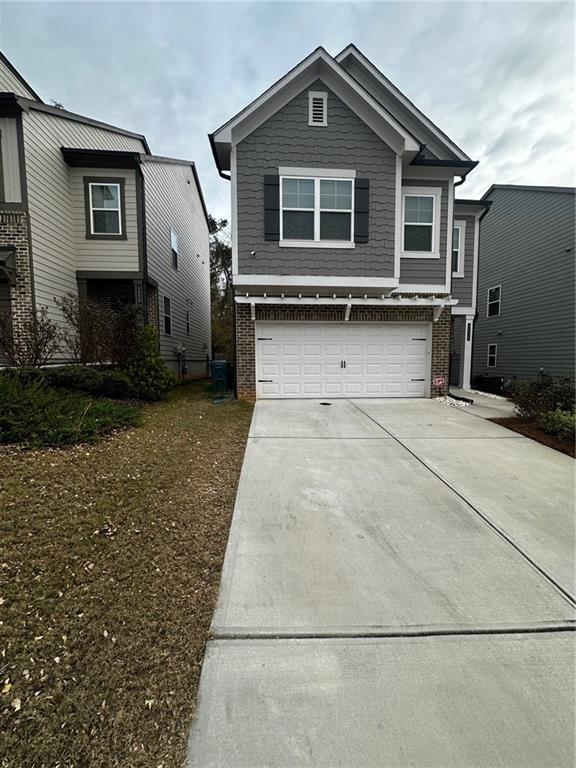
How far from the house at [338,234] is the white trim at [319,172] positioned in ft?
0.09

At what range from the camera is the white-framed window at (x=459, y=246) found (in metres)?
11.0

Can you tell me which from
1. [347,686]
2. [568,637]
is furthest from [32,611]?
[568,637]

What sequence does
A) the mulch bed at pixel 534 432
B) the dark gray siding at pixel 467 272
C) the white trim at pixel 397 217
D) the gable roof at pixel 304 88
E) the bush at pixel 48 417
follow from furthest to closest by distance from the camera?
the dark gray siding at pixel 467 272 → the white trim at pixel 397 217 → the gable roof at pixel 304 88 → the mulch bed at pixel 534 432 → the bush at pixel 48 417

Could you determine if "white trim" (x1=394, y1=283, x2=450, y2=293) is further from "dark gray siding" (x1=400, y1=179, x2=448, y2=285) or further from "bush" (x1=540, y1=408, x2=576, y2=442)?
"bush" (x1=540, y1=408, x2=576, y2=442)

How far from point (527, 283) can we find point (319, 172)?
423 inches

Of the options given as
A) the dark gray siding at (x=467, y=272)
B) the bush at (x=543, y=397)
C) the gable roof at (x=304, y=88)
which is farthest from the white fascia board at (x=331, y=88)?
the bush at (x=543, y=397)

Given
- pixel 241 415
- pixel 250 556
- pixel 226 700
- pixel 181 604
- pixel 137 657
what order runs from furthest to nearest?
pixel 241 415
pixel 250 556
pixel 181 604
pixel 137 657
pixel 226 700

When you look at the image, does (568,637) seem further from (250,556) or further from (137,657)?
(137,657)

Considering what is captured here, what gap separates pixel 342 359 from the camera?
368 inches

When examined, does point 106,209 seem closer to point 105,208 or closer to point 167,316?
point 105,208

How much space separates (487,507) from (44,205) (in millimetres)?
11746

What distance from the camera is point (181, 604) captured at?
2166mm

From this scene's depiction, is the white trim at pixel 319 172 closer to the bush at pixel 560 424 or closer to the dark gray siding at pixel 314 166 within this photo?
the dark gray siding at pixel 314 166

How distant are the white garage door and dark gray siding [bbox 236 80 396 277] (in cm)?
153
